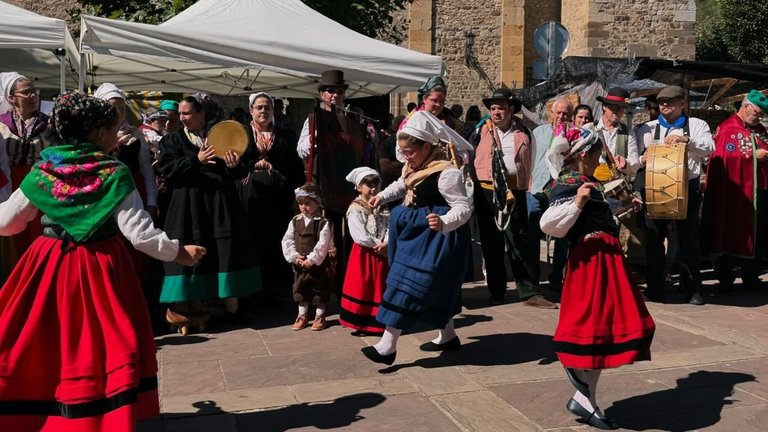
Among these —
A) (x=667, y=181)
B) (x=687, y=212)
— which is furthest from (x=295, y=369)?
(x=687, y=212)

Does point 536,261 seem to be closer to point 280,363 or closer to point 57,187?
point 280,363

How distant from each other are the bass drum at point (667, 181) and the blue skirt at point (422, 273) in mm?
2387

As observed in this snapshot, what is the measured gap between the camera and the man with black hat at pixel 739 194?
7.32m

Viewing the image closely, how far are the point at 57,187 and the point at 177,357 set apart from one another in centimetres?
230

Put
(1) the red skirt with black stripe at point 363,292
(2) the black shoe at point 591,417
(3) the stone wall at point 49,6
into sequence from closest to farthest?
(2) the black shoe at point 591,417
(1) the red skirt with black stripe at point 363,292
(3) the stone wall at point 49,6

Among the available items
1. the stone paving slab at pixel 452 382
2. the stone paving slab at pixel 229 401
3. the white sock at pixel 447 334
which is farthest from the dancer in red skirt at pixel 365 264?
the stone paving slab at pixel 229 401

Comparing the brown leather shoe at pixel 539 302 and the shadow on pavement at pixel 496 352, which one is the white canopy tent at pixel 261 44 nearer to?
the brown leather shoe at pixel 539 302

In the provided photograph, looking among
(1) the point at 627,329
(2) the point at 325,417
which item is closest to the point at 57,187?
(2) the point at 325,417

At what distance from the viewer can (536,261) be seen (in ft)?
23.4

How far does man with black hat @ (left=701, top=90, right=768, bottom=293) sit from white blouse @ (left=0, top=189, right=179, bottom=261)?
5740 mm

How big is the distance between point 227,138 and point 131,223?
2649 mm

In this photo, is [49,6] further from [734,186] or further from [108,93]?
[734,186]

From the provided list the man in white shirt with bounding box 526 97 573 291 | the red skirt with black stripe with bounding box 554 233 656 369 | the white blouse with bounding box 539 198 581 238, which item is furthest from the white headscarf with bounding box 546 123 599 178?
the man in white shirt with bounding box 526 97 573 291

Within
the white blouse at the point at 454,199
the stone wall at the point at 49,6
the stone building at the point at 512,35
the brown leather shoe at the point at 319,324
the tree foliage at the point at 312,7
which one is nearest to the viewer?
the white blouse at the point at 454,199
